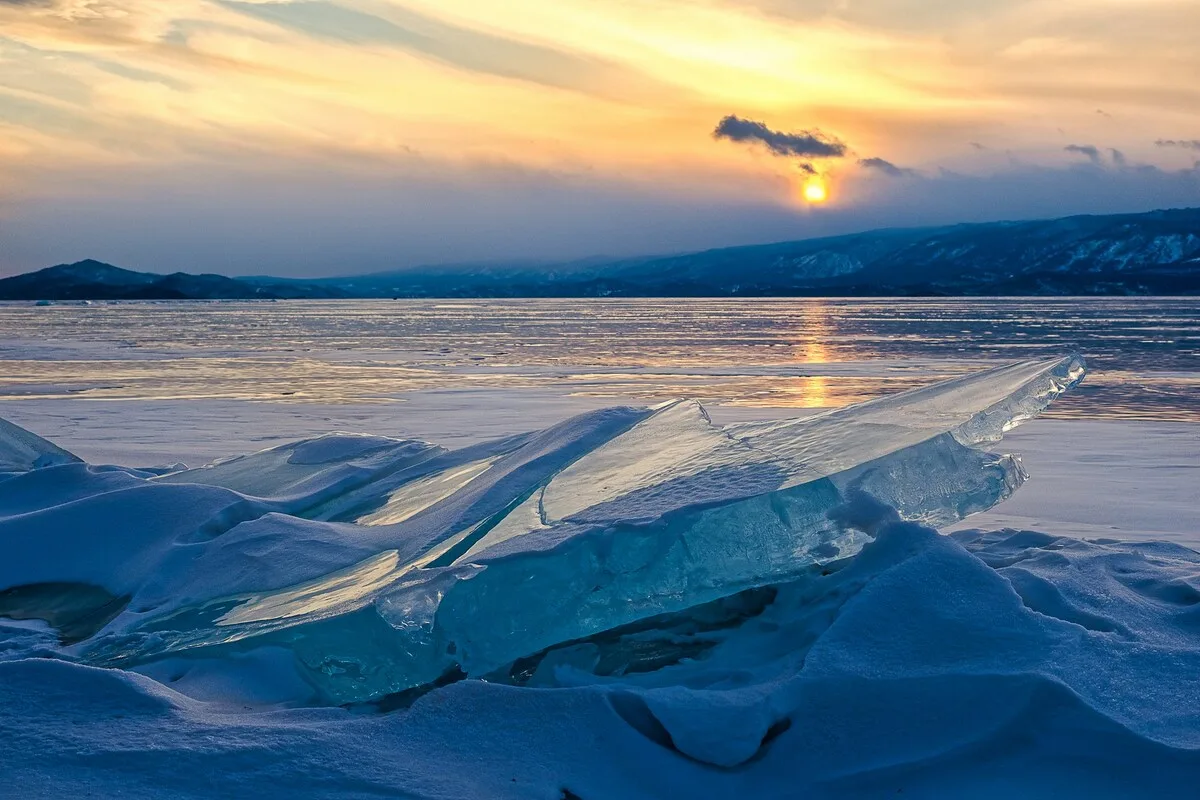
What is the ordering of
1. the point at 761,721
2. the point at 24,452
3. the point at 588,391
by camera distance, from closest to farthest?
1. the point at 761,721
2. the point at 24,452
3. the point at 588,391

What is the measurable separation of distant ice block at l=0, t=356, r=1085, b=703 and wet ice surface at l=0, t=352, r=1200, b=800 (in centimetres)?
2

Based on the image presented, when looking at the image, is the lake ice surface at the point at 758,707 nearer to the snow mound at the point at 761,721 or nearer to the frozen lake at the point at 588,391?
the snow mound at the point at 761,721

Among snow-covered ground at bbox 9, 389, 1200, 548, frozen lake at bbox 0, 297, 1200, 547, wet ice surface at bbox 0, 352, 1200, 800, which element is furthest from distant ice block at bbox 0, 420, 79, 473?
wet ice surface at bbox 0, 352, 1200, 800

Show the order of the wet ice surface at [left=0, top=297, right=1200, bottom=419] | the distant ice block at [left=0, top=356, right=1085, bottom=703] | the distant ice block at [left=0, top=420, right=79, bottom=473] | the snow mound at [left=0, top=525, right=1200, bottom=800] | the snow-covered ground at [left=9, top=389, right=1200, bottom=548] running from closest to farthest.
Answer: the snow mound at [left=0, top=525, right=1200, bottom=800]
the distant ice block at [left=0, top=356, right=1085, bottom=703]
the snow-covered ground at [left=9, top=389, right=1200, bottom=548]
the distant ice block at [left=0, top=420, right=79, bottom=473]
the wet ice surface at [left=0, top=297, right=1200, bottom=419]

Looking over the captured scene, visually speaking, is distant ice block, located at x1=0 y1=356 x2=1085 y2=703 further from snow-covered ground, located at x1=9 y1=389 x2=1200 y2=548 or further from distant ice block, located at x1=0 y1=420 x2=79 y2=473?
distant ice block, located at x1=0 y1=420 x2=79 y2=473

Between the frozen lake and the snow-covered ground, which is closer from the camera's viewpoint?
the snow-covered ground

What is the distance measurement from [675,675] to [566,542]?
51 cm

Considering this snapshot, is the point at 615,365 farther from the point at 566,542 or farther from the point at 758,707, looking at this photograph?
the point at 758,707

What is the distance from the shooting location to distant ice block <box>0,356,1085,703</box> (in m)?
2.97

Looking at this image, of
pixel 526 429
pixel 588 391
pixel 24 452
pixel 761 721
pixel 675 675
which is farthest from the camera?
pixel 588 391

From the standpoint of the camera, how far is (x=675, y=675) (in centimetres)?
A: 302

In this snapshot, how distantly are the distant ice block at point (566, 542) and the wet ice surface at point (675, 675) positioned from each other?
0.06 ft

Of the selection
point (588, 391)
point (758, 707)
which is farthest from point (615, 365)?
point (758, 707)

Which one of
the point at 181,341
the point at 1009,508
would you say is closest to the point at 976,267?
the point at 181,341
